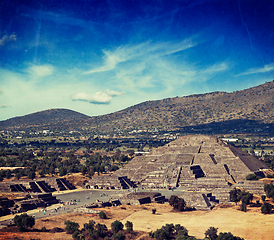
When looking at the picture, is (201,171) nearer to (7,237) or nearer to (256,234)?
(256,234)

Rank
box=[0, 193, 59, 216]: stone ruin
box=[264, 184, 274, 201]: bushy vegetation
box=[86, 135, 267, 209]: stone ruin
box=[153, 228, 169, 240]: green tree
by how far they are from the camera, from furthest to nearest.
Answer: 1. box=[86, 135, 267, 209]: stone ruin
2. box=[264, 184, 274, 201]: bushy vegetation
3. box=[0, 193, 59, 216]: stone ruin
4. box=[153, 228, 169, 240]: green tree

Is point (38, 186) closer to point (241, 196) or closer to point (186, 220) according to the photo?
point (186, 220)

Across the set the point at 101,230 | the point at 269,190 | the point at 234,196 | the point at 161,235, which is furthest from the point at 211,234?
the point at 269,190

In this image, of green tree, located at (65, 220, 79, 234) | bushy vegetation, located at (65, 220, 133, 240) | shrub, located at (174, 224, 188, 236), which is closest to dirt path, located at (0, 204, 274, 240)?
green tree, located at (65, 220, 79, 234)

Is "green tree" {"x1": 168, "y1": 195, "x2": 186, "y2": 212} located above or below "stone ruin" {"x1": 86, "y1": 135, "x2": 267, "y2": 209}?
below

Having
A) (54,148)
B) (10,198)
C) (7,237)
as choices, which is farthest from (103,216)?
(54,148)

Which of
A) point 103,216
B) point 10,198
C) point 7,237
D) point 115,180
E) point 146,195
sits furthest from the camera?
point 115,180

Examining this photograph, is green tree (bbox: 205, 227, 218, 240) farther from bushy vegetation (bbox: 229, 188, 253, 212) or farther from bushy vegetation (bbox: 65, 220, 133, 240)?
bushy vegetation (bbox: 229, 188, 253, 212)

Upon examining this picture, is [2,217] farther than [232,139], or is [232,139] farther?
[232,139]
